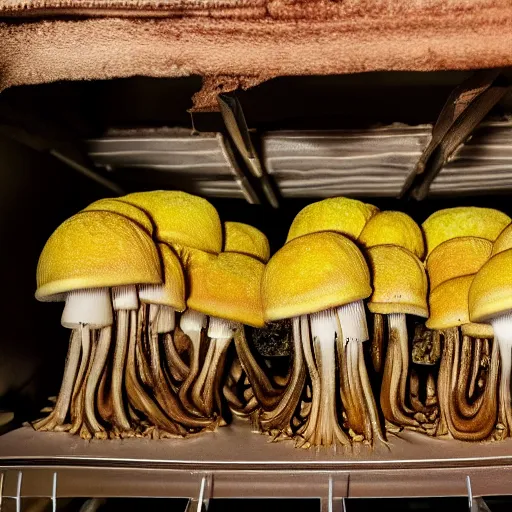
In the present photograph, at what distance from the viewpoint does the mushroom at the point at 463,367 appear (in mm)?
1548

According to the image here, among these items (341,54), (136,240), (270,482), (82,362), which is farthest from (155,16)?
(270,482)

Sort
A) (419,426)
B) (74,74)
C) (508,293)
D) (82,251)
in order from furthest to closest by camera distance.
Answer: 1. (419,426)
2. (82,251)
3. (508,293)
4. (74,74)

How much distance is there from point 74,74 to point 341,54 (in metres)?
0.63

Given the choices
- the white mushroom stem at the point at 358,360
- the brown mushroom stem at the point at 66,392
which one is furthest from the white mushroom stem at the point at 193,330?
the white mushroom stem at the point at 358,360

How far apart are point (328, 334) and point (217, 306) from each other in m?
0.35

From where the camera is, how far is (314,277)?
1.41m

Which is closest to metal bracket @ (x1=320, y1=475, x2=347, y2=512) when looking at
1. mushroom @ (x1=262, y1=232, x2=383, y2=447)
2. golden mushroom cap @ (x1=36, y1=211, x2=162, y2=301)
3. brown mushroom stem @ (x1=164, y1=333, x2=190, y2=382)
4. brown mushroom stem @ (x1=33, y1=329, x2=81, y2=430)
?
mushroom @ (x1=262, y1=232, x2=383, y2=447)

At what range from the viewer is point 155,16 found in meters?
1.11

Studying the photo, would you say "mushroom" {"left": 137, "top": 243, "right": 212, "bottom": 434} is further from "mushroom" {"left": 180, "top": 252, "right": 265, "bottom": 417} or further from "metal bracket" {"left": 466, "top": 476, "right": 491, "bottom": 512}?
"metal bracket" {"left": 466, "top": 476, "right": 491, "bottom": 512}

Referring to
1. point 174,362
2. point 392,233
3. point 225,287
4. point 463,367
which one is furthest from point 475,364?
point 174,362

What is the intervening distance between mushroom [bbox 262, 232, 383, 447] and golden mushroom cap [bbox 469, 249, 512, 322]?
0.96ft

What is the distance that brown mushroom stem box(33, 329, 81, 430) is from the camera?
5.39 ft

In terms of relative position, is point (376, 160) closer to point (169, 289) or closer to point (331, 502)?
point (169, 289)

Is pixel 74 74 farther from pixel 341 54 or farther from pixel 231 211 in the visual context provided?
pixel 231 211
